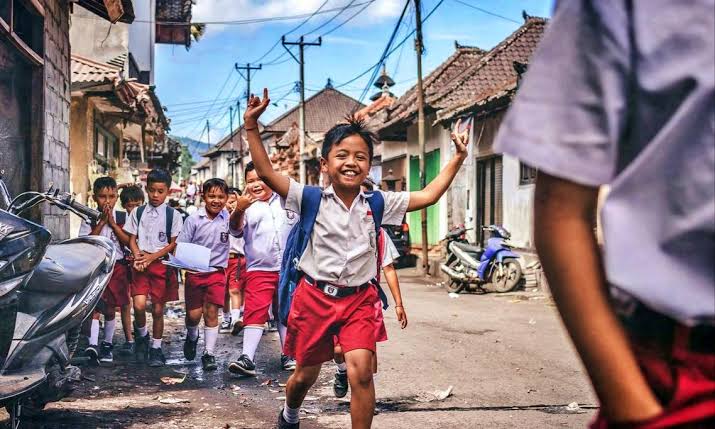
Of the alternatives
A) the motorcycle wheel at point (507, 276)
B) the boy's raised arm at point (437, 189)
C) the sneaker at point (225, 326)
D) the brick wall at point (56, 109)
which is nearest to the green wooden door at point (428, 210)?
the motorcycle wheel at point (507, 276)

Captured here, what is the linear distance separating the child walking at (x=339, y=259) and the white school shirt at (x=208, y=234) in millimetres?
3285

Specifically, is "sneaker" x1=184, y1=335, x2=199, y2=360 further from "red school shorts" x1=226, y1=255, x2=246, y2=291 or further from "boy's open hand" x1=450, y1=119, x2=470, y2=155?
"boy's open hand" x1=450, y1=119, x2=470, y2=155

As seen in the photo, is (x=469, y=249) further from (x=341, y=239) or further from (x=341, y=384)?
(x=341, y=239)

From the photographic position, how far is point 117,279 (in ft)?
24.8

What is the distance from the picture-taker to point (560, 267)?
1246 mm

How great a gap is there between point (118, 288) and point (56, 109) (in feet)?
6.21

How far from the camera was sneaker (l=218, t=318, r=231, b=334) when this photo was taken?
9.31 m

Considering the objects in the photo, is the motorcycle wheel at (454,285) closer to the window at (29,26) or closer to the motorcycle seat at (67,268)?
the window at (29,26)

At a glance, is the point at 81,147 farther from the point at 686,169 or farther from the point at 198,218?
the point at 686,169

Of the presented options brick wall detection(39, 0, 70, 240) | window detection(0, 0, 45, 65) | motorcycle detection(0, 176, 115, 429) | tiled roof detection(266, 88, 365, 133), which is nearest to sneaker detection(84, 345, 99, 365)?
brick wall detection(39, 0, 70, 240)

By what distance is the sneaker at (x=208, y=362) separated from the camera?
273 inches

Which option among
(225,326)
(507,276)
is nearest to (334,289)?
(225,326)

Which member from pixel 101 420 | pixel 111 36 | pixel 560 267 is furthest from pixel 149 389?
pixel 111 36

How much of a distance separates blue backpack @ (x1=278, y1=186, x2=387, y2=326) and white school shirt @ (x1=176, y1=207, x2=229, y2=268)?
10.2ft
